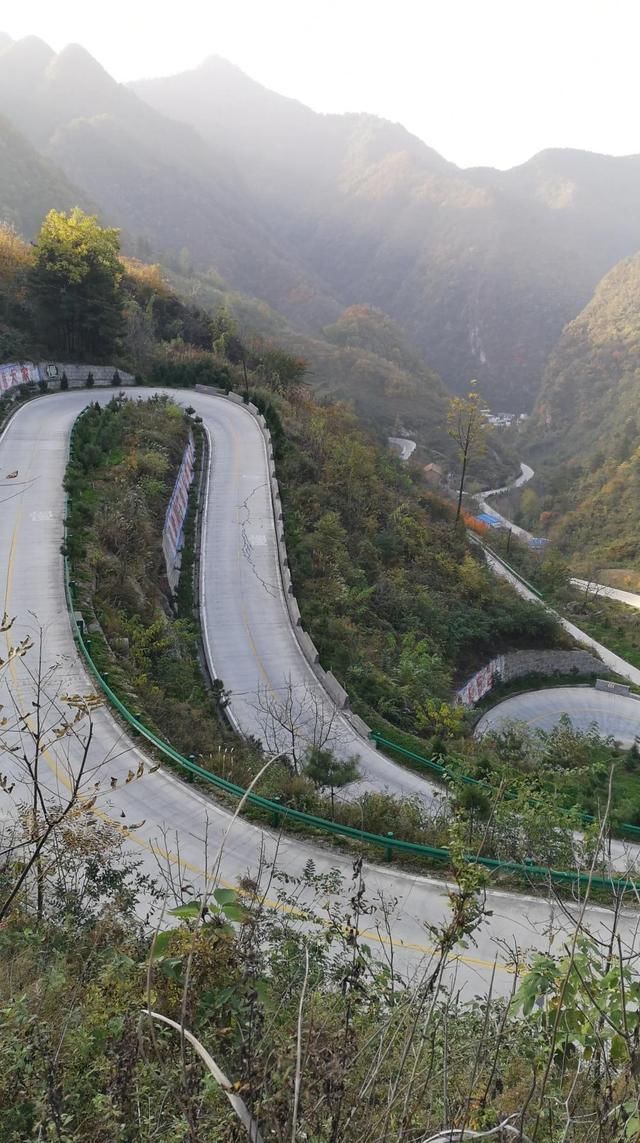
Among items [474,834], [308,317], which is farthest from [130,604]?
[308,317]

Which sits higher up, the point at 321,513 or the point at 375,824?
the point at 321,513

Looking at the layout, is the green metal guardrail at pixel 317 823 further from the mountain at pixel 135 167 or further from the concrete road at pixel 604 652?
the mountain at pixel 135 167

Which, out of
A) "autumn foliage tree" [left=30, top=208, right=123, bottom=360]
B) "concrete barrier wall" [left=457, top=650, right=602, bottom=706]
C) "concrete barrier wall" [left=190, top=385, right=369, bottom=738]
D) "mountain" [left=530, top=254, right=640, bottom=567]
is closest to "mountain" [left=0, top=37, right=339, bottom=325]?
"mountain" [left=530, top=254, right=640, bottom=567]

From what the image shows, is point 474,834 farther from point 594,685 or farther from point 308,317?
point 308,317

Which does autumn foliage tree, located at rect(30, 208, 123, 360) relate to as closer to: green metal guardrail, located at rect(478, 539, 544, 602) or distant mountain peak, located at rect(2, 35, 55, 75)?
green metal guardrail, located at rect(478, 539, 544, 602)

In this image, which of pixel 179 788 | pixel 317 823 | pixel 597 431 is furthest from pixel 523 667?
pixel 597 431

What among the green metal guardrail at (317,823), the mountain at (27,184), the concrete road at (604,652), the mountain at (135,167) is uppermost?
the mountain at (135,167)

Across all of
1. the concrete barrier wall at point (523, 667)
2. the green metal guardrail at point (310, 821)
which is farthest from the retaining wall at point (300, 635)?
the concrete barrier wall at point (523, 667)
